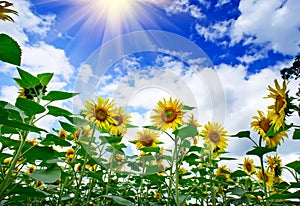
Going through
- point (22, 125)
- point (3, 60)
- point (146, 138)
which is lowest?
point (22, 125)

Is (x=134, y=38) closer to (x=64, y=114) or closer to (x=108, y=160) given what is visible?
(x=108, y=160)

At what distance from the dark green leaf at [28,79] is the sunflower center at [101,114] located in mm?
957

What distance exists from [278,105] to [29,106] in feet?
5.44

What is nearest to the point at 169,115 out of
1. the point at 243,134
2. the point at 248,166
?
the point at 243,134

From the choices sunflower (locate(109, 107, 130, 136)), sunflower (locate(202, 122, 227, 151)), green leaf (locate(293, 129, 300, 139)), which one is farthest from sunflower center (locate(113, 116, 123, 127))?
green leaf (locate(293, 129, 300, 139))

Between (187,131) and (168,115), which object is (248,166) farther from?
(187,131)

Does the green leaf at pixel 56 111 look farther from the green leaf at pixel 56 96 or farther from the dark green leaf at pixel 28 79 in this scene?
the dark green leaf at pixel 28 79

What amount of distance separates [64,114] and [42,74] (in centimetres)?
33

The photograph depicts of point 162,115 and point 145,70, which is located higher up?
point 145,70

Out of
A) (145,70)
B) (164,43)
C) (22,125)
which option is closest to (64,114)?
(22,125)

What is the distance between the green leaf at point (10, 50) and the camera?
3.03ft

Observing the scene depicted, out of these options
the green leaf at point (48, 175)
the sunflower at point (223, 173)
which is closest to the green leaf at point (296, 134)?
the green leaf at point (48, 175)

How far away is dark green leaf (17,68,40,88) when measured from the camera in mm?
1805

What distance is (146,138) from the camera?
3451 mm
